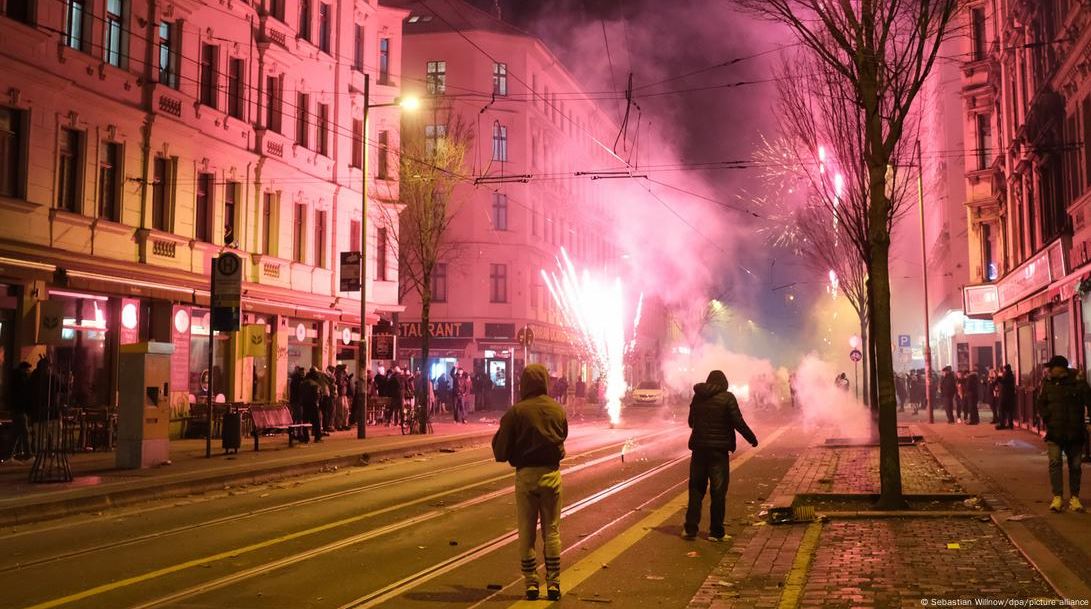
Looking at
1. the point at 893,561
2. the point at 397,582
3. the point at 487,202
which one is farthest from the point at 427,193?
the point at 487,202

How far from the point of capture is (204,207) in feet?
85.4

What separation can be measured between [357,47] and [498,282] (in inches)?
813

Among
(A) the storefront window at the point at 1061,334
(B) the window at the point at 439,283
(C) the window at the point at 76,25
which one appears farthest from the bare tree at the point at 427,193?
(B) the window at the point at 439,283

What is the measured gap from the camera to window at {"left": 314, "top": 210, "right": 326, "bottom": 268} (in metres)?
31.7

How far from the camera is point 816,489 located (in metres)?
13.5

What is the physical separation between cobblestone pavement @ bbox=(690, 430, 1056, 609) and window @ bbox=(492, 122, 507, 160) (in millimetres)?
44001

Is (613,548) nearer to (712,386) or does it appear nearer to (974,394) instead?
(712,386)

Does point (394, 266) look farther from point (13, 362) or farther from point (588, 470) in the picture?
point (588, 470)

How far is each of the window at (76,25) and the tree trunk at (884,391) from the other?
690 inches

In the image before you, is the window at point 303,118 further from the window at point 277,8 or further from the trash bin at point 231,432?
the trash bin at point 231,432

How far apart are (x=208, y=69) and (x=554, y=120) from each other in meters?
34.6

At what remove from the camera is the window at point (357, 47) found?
111ft

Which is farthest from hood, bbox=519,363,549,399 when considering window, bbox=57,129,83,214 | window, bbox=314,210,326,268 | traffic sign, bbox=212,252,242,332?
window, bbox=314,210,326,268

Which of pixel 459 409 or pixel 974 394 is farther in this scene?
pixel 459 409
